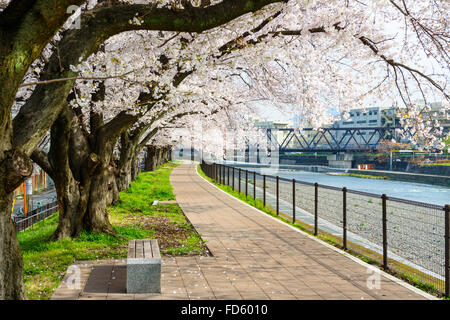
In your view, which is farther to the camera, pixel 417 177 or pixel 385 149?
pixel 385 149

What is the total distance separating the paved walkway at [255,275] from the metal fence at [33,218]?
9.45 meters

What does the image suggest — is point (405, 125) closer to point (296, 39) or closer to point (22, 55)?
point (296, 39)

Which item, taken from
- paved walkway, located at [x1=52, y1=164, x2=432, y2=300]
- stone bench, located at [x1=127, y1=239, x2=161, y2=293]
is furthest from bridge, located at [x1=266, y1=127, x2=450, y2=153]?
stone bench, located at [x1=127, y1=239, x2=161, y2=293]

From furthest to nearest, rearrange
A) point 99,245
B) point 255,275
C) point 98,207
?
point 98,207, point 99,245, point 255,275

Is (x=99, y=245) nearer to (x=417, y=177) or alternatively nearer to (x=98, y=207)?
(x=98, y=207)

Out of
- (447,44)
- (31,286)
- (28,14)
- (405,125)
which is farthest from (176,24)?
(405,125)

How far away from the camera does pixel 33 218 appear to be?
1666 centimetres

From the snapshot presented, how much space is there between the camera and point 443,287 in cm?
573

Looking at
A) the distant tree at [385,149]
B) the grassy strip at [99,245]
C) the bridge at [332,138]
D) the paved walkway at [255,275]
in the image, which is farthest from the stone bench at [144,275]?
the distant tree at [385,149]

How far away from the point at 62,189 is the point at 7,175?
14.9 feet

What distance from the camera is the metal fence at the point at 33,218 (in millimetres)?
15344

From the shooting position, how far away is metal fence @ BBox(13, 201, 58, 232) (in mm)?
15344

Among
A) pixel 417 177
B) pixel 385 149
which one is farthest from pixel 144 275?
pixel 385 149

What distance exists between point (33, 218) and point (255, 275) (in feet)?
44.4
